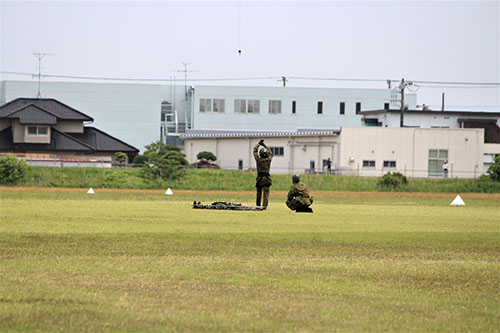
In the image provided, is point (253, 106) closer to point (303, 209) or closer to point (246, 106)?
point (246, 106)

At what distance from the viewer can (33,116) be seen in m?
72.2

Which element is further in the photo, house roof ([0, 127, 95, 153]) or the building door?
house roof ([0, 127, 95, 153])

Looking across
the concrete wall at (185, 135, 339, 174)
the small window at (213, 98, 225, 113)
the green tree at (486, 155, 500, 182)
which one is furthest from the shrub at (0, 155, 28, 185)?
the small window at (213, 98, 225, 113)

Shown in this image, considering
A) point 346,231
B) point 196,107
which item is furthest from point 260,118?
point 346,231

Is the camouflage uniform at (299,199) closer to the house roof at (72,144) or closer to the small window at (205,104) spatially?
the house roof at (72,144)

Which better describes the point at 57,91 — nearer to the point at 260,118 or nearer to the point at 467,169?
the point at 260,118

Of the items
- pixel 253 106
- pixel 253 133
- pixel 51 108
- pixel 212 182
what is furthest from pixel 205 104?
pixel 212 182

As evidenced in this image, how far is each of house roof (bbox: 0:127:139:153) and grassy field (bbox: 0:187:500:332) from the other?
52943mm

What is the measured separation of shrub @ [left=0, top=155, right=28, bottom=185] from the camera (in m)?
46.6

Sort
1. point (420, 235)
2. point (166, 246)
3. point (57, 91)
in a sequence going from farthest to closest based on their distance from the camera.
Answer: point (57, 91)
point (420, 235)
point (166, 246)

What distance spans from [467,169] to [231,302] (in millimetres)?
59820

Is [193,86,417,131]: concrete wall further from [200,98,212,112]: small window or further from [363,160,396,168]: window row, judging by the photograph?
[363,160,396,168]: window row

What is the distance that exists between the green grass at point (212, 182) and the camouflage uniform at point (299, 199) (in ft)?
83.0

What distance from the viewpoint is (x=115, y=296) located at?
971 cm
